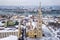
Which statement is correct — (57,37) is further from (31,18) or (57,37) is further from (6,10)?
(6,10)

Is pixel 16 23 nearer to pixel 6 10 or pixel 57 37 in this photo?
pixel 6 10

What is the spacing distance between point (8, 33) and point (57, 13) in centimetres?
71

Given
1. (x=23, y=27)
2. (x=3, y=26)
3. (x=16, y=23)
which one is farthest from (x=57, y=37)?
(x=3, y=26)

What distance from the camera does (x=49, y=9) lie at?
1.58 metres

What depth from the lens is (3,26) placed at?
1523 millimetres

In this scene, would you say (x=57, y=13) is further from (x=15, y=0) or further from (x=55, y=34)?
(x=15, y=0)

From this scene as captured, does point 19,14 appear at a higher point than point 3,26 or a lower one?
higher

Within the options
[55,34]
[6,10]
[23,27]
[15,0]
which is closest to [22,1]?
[15,0]

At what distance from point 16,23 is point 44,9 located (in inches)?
16.5

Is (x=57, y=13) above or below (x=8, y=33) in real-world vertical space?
above

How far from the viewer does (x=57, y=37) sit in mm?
1502

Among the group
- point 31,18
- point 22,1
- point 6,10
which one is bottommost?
point 31,18

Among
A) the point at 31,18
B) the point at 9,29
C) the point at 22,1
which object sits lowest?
the point at 9,29

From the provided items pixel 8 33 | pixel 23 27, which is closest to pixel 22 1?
pixel 23 27
